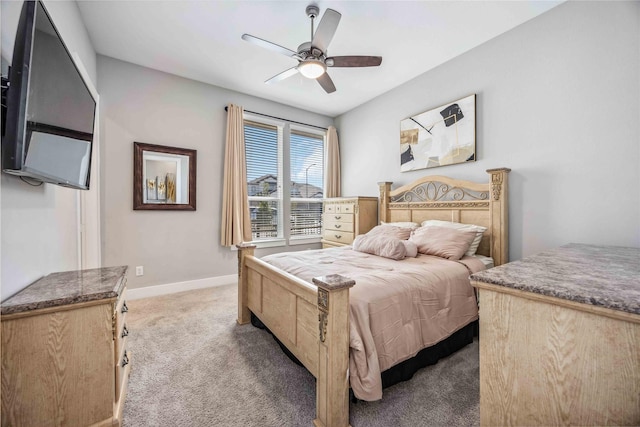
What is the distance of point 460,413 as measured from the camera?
1.45m

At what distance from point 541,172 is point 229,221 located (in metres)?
3.66

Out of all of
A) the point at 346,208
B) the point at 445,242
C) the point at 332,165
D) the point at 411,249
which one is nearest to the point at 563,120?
the point at 445,242

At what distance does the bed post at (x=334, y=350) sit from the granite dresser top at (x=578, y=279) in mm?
603

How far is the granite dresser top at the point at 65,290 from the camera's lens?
105cm

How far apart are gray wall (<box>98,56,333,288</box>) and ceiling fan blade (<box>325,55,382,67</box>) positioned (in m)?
2.04

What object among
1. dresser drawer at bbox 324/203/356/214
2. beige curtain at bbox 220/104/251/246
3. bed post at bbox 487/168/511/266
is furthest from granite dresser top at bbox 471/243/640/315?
beige curtain at bbox 220/104/251/246

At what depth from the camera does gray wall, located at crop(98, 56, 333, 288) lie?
3094mm

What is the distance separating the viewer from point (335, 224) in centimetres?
424

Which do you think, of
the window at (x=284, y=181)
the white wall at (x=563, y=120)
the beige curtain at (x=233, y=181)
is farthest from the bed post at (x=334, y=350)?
the window at (x=284, y=181)

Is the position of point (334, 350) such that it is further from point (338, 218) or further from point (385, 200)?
point (338, 218)

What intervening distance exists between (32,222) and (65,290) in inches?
Result: 19.8

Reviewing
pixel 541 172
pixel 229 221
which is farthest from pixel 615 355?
pixel 229 221

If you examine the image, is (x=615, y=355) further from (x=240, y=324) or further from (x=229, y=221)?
(x=229, y=221)

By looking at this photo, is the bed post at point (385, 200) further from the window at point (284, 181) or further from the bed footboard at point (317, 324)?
the bed footboard at point (317, 324)
